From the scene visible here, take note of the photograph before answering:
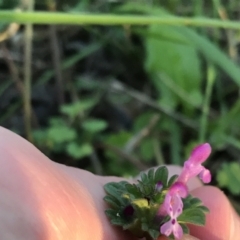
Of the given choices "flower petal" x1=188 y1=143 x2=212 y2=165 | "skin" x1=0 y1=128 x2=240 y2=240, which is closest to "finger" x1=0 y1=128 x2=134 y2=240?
"skin" x1=0 y1=128 x2=240 y2=240

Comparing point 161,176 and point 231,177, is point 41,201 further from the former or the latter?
point 231,177

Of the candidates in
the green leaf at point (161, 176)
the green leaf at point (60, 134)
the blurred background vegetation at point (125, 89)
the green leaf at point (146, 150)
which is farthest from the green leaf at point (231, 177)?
the green leaf at point (161, 176)

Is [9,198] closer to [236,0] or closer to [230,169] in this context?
[230,169]

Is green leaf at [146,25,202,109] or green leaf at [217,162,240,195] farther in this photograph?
green leaf at [146,25,202,109]

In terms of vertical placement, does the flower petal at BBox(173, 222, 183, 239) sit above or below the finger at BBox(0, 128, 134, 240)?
below

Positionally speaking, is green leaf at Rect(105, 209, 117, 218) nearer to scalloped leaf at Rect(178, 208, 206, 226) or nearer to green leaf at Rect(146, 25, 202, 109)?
scalloped leaf at Rect(178, 208, 206, 226)

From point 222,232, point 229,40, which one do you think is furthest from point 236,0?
point 222,232
